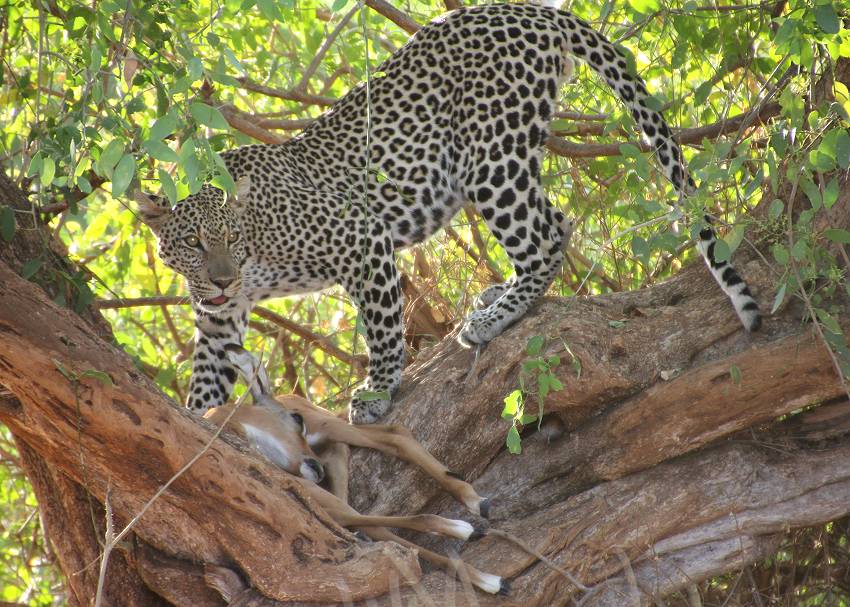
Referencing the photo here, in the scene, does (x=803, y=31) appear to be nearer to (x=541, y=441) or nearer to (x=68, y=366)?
(x=541, y=441)

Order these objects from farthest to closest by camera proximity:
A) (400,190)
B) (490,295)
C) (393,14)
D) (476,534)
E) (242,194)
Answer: (393,14)
(490,295)
(242,194)
(400,190)
(476,534)

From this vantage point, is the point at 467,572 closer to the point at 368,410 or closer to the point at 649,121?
the point at 368,410

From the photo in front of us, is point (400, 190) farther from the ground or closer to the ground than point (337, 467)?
farther from the ground

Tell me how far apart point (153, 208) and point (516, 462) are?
8.02ft

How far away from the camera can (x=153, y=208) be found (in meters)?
5.81

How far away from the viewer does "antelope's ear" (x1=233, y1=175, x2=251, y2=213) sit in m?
5.67

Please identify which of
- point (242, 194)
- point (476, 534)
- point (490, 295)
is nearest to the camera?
point (476, 534)

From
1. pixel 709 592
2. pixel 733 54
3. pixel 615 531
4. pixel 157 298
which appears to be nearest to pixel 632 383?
pixel 615 531

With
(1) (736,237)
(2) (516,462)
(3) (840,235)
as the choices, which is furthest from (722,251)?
(2) (516,462)

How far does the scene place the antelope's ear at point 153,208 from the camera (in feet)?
19.0

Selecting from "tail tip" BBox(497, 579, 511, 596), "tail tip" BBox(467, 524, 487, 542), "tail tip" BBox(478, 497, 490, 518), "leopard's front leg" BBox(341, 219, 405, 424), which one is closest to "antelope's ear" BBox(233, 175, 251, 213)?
"leopard's front leg" BBox(341, 219, 405, 424)

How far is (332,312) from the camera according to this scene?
8523 mm

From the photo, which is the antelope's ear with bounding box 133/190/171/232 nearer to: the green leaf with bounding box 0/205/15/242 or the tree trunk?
the tree trunk

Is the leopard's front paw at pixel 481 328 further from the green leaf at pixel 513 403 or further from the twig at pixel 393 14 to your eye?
the twig at pixel 393 14
